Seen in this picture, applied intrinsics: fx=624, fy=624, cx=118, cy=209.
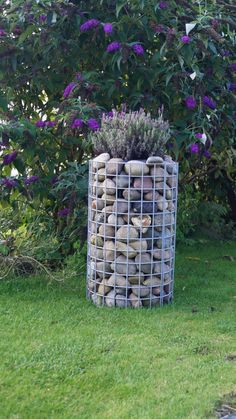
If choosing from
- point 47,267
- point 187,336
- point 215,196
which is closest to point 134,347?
point 187,336

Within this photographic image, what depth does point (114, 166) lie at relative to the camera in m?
4.33

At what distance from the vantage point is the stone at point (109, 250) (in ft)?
14.4

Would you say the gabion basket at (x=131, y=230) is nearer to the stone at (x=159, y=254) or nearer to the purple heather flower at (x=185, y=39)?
the stone at (x=159, y=254)

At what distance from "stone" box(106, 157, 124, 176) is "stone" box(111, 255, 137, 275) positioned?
60cm

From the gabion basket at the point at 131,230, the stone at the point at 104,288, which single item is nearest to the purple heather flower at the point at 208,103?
the gabion basket at the point at 131,230

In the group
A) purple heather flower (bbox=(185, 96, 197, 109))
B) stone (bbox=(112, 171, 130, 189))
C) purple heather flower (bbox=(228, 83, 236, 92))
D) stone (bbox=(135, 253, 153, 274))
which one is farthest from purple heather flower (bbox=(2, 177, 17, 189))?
Answer: purple heather flower (bbox=(228, 83, 236, 92))

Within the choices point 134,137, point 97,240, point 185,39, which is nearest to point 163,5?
point 185,39

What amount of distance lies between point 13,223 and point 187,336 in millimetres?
2249

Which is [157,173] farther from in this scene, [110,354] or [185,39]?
[110,354]

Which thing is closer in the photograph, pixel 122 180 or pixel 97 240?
pixel 122 180

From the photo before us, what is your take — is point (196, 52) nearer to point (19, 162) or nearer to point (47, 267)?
point (19, 162)

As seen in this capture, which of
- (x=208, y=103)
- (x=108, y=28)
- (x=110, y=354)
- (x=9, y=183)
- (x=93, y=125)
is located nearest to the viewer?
(x=110, y=354)

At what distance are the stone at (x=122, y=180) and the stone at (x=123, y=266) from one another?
0.50 meters

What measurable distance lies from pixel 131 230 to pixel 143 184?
1.08 ft
